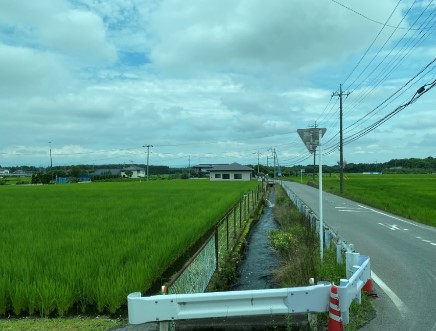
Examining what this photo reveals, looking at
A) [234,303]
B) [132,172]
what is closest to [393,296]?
[234,303]

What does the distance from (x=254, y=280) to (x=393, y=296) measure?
10.2ft

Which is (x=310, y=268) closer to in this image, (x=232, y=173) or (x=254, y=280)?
(x=254, y=280)

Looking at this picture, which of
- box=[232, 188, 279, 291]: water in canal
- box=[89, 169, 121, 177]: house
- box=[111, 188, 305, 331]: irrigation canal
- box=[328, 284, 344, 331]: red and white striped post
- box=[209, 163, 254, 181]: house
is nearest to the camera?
box=[328, 284, 344, 331]: red and white striped post

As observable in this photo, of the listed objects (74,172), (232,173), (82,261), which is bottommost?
(82,261)

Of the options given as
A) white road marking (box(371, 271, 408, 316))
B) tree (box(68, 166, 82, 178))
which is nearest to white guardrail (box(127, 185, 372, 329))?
white road marking (box(371, 271, 408, 316))

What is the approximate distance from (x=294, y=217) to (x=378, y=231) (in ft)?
12.7

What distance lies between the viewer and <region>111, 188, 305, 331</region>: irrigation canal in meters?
4.62

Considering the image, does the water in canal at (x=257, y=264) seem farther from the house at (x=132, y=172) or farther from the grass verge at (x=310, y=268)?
the house at (x=132, y=172)

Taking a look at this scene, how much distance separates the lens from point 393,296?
6.30 meters

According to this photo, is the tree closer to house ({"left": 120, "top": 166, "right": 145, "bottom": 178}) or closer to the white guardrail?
house ({"left": 120, "top": 166, "right": 145, "bottom": 178})

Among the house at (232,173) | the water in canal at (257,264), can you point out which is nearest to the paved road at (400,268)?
the water in canal at (257,264)

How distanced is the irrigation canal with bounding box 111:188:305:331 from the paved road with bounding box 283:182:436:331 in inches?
57.3

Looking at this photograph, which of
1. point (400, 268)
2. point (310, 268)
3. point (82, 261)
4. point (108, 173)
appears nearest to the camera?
point (82, 261)

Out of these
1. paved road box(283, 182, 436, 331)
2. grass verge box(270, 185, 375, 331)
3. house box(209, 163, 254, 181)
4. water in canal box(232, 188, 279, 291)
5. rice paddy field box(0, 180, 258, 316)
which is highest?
house box(209, 163, 254, 181)
